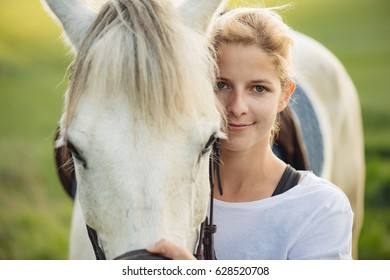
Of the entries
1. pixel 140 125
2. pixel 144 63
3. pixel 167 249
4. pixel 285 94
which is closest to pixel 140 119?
pixel 140 125

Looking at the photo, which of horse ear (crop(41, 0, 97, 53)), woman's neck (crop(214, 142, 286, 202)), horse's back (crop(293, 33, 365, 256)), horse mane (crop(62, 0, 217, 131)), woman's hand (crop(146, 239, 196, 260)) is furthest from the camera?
horse's back (crop(293, 33, 365, 256))

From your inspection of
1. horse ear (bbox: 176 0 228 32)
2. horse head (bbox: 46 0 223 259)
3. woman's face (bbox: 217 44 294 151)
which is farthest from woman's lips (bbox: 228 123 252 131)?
horse ear (bbox: 176 0 228 32)

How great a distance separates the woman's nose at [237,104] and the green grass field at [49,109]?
1.24 metres

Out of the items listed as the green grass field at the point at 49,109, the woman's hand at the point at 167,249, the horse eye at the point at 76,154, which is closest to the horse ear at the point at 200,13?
the horse eye at the point at 76,154

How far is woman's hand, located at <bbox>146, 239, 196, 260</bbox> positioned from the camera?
44.7 inches

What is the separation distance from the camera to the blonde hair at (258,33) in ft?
4.75

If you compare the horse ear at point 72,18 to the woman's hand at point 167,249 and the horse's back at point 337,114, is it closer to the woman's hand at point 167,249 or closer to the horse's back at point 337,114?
the woman's hand at point 167,249

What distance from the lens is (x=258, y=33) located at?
1.46m

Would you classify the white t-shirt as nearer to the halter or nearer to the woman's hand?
the halter

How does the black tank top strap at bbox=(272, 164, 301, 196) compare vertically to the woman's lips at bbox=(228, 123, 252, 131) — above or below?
below

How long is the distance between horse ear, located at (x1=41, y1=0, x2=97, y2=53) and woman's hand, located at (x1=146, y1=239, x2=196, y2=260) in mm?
520

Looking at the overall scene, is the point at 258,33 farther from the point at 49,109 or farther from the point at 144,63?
the point at 49,109

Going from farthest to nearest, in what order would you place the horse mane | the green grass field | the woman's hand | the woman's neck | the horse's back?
1. the green grass field
2. the horse's back
3. the woman's neck
4. the horse mane
5. the woman's hand

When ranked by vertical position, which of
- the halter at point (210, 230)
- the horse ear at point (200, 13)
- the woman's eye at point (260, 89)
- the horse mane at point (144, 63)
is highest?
the horse ear at point (200, 13)
